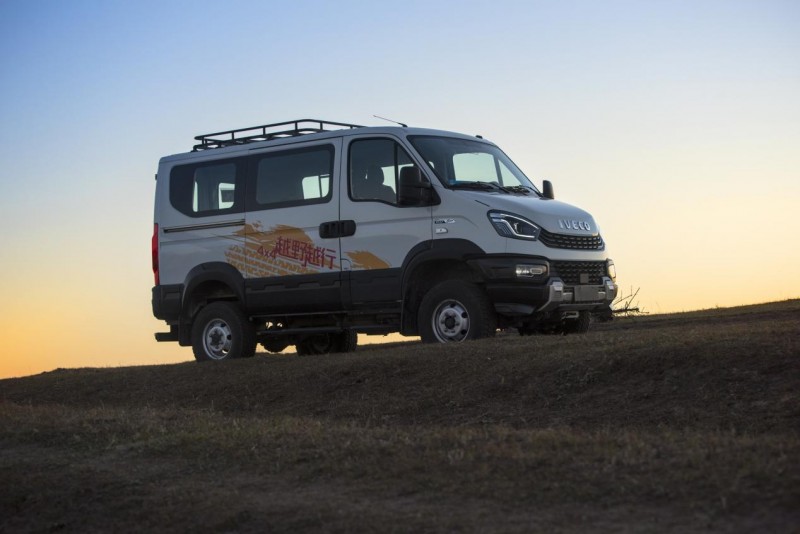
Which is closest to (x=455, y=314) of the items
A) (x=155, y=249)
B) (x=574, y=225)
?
(x=574, y=225)

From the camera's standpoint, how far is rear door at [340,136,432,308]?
15133 mm

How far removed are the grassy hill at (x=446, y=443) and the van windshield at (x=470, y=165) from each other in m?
2.40

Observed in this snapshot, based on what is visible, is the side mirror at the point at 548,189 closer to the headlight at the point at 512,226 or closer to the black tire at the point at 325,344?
the headlight at the point at 512,226

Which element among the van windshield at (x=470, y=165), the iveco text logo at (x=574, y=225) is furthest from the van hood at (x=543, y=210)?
the van windshield at (x=470, y=165)

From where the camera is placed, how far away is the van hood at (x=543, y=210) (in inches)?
577

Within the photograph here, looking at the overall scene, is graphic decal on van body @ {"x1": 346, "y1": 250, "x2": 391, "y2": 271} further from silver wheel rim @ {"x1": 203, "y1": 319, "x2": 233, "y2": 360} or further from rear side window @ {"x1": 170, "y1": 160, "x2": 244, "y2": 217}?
silver wheel rim @ {"x1": 203, "y1": 319, "x2": 233, "y2": 360}

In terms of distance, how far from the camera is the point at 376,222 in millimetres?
15383

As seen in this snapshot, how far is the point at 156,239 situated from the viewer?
59.0 ft

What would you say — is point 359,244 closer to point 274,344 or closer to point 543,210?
point 543,210

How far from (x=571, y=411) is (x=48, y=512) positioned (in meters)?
4.94

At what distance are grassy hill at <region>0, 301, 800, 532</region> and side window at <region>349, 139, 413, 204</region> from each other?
84.8 inches

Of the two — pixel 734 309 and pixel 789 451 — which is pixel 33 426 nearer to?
pixel 789 451

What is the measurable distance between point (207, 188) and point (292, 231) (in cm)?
194

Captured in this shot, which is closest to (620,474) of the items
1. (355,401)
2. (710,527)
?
(710,527)
